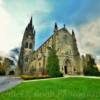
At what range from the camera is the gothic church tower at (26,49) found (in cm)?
7069

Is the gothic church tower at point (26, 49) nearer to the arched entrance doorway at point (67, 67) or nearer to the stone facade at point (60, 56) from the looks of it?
the stone facade at point (60, 56)

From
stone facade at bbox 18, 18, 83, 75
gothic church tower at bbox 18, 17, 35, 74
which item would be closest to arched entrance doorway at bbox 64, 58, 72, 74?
stone facade at bbox 18, 18, 83, 75

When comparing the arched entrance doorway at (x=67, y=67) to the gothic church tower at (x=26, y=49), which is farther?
the gothic church tower at (x=26, y=49)

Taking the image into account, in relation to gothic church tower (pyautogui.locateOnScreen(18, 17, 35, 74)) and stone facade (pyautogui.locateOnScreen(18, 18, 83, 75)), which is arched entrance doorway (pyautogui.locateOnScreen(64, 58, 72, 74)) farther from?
gothic church tower (pyautogui.locateOnScreen(18, 17, 35, 74))

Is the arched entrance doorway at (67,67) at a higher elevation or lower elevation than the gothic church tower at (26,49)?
lower

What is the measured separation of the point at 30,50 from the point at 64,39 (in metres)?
14.0

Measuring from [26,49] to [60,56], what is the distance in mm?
15345

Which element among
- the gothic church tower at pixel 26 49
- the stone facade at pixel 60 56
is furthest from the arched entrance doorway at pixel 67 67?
the gothic church tower at pixel 26 49

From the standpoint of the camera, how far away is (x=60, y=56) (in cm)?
6700

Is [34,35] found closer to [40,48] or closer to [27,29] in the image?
[27,29]

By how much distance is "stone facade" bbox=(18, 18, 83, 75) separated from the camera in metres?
65.8

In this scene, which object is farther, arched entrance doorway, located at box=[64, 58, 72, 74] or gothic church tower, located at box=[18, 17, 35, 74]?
gothic church tower, located at box=[18, 17, 35, 74]

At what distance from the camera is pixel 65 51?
68.1 metres

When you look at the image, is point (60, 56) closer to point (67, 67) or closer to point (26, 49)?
point (67, 67)
